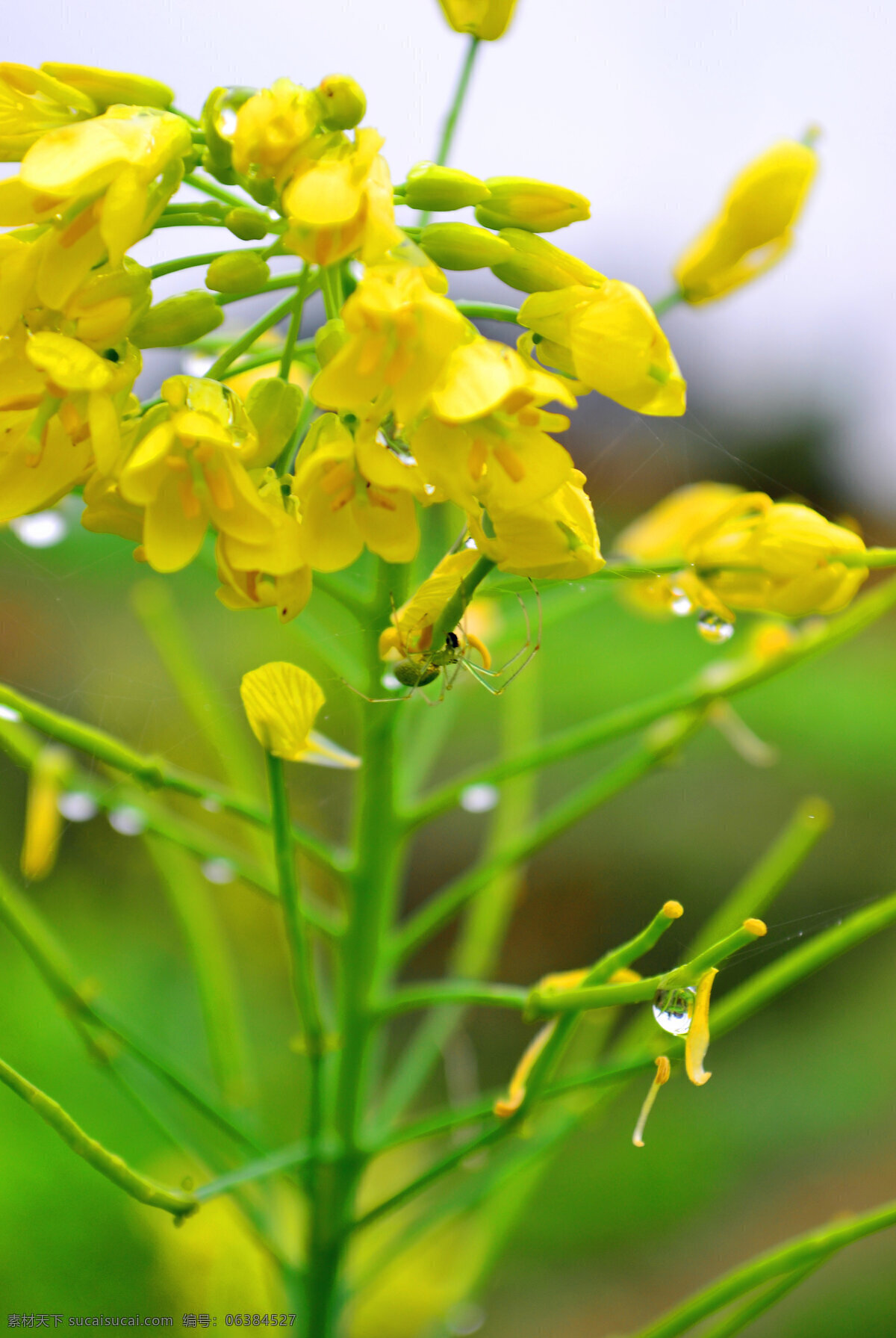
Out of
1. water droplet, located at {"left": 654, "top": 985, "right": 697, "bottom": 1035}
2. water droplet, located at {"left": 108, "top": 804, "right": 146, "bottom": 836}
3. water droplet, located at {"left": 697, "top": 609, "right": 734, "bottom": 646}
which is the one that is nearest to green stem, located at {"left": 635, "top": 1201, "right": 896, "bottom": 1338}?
water droplet, located at {"left": 654, "top": 985, "right": 697, "bottom": 1035}

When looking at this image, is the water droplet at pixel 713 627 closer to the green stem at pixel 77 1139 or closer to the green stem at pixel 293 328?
the green stem at pixel 293 328

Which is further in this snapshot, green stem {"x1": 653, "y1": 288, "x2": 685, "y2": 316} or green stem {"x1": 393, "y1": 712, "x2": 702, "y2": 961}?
green stem {"x1": 393, "y1": 712, "x2": 702, "y2": 961}

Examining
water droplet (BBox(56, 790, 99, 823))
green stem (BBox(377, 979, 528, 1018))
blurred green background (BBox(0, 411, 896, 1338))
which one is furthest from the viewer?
blurred green background (BBox(0, 411, 896, 1338))

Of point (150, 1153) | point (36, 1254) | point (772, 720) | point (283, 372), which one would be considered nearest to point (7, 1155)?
point (36, 1254)

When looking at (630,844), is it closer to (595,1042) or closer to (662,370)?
(595,1042)

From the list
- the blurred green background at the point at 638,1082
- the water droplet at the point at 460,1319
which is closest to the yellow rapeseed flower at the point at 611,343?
the blurred green background at the point at 638,1082

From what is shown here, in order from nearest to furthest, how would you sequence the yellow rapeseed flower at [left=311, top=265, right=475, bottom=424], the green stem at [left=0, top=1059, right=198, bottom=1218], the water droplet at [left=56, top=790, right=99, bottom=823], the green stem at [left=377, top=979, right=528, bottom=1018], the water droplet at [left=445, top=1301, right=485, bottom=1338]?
the yellow rapeseed flower at [left=311, top=265, right=475, bottom=424], the green stem at [left=0, top=1059, right=198, bottom=1218], the green stem at [left=377, top=979, right=528, bottom=1018], the water droplet at [left=56, top=790, right=99, bottom=823], the water droplet at [left=445, top=1301, right=485, bottom=1338]

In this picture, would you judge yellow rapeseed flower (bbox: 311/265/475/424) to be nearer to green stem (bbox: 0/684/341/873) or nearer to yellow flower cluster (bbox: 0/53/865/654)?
yellow flower cluster (bbox: 0/53/865/654)
